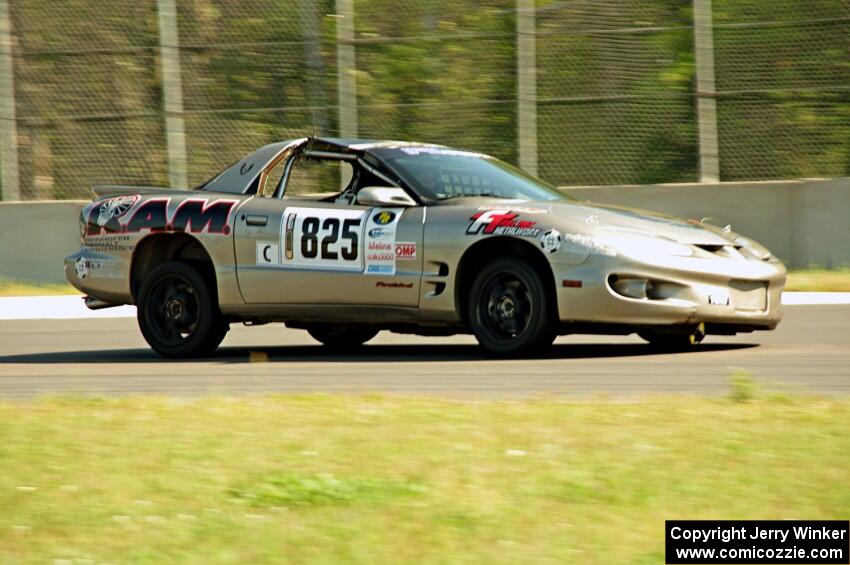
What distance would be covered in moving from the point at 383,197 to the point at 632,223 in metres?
1.62

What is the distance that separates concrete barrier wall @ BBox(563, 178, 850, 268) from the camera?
51.9 feet

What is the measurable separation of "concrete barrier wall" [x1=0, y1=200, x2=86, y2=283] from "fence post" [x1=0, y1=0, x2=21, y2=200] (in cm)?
44

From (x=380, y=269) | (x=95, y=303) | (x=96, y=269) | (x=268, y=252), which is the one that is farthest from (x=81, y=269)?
(x=380, y=269)

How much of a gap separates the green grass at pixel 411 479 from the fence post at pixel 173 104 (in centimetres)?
1184

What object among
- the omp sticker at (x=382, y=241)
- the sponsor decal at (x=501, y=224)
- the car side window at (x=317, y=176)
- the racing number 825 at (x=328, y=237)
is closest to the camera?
the sponsor decal at (x=501, y=224)

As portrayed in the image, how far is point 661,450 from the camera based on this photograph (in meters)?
5.38

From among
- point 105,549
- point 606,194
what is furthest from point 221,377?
point 606,194

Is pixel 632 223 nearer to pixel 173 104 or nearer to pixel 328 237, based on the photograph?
pixel 328 237

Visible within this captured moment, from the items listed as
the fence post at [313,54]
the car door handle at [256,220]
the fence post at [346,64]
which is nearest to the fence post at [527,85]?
the fence post at [346,64]

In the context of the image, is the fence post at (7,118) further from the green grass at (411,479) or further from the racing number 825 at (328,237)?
the green grass at (411,479)

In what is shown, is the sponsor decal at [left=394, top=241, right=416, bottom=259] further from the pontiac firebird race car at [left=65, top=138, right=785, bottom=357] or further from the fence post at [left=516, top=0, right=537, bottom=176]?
the fence post at [left=516, top=0, right=537, bottom=176]

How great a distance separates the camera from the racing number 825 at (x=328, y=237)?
9578 mm

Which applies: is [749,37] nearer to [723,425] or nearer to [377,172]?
[377,172]

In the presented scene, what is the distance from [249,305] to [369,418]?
4.00 meters
